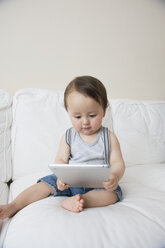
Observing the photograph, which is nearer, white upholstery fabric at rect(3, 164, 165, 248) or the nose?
white upholstery fabric at rect(3, 164, 165, 248)

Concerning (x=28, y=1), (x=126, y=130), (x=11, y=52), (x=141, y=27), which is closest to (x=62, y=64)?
(x=11, y=52)

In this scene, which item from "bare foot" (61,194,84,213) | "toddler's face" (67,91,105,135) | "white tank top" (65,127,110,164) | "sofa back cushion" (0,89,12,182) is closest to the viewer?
"bare foot" (61,194,84,213)

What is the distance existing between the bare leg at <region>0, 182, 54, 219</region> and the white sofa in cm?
3

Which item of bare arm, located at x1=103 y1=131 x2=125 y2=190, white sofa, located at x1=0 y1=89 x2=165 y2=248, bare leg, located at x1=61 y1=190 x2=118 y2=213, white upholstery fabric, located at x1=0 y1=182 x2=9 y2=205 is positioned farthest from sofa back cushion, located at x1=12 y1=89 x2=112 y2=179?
bare leg, located at x1=61 y1=190 x2=118 y2=213

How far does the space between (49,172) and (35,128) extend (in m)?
0.28

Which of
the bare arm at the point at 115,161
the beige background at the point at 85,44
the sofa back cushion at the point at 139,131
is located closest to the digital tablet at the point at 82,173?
the bare arm at the point at 115,161

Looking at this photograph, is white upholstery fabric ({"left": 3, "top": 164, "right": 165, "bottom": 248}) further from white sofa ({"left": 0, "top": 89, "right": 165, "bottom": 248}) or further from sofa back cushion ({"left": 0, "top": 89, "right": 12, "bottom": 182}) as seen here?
sofa back cushion ({"left": 0, "top": 89, "right": 12, "bottom": 182})

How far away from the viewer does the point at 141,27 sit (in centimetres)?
185

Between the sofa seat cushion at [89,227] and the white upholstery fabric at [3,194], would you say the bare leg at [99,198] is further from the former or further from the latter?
the white upholstery fabric at [3,194]

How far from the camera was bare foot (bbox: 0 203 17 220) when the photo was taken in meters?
0.70

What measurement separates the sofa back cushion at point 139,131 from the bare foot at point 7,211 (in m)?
0.84

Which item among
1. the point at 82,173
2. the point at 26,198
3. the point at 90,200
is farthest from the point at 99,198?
the point at 26,198

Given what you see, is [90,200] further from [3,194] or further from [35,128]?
[35,128]

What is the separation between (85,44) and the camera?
167 cm
